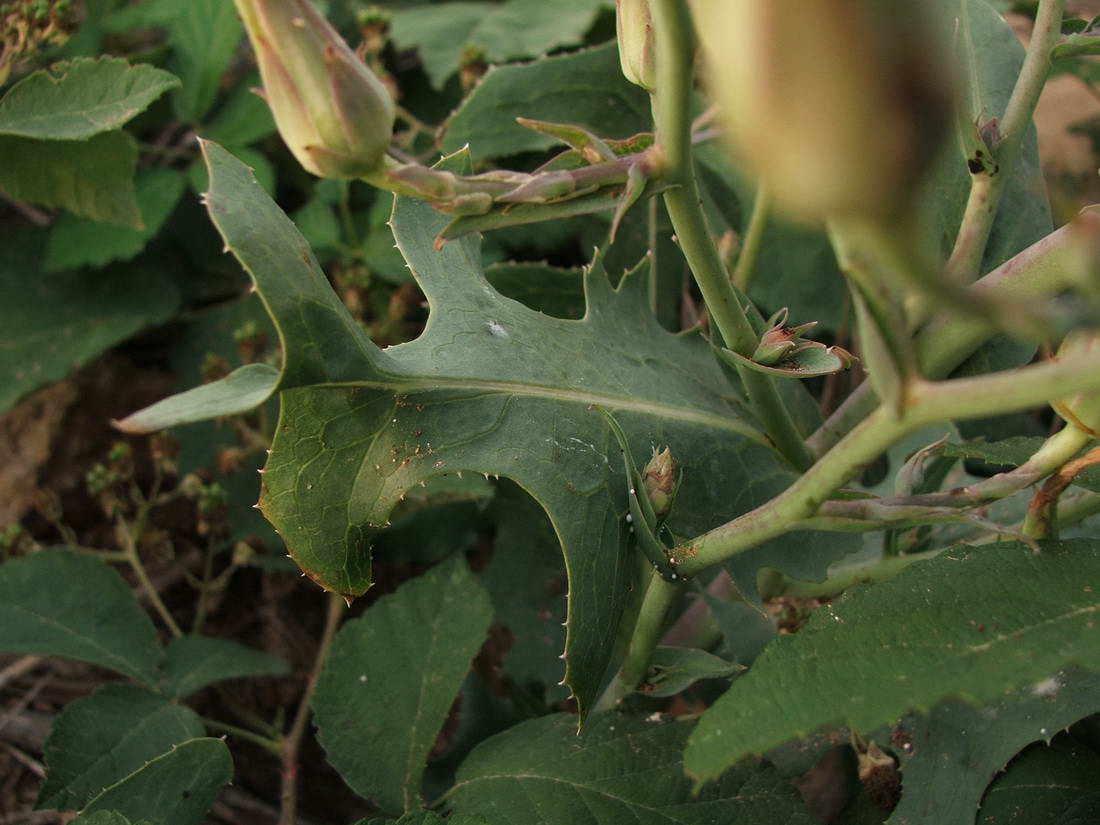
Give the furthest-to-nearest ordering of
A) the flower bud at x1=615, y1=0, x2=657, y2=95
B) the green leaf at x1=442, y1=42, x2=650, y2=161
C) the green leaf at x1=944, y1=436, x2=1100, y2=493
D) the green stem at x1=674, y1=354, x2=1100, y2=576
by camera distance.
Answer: the green leaf at x1=442, y1=42, x2=650, y2=161
the green leaf at x1=944, y1=436, x2=1100, y2=493
the flower bud at x1=615, y1=0, x2=657, y2=95
the green stem at x1=674, y1=354, x2=1100, y2=576

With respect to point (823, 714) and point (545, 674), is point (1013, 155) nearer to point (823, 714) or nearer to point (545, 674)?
point (823, 714)

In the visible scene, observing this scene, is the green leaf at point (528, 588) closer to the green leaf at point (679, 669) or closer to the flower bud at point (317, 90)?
the green leaf at point (679, 669)

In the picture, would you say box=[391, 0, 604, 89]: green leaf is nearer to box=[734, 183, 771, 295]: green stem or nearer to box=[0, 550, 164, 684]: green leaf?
box=[734, 183, 771, 295]: green stem

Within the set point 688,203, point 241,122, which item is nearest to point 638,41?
point 688,203

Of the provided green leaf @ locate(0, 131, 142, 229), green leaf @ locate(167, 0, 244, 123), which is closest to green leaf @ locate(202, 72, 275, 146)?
green leaf @ locate(167, 0, 244, 123)

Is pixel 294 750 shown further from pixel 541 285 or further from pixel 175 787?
pixel 541 285

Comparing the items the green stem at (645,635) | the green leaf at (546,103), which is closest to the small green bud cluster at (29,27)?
the green leaf at (546,103)
